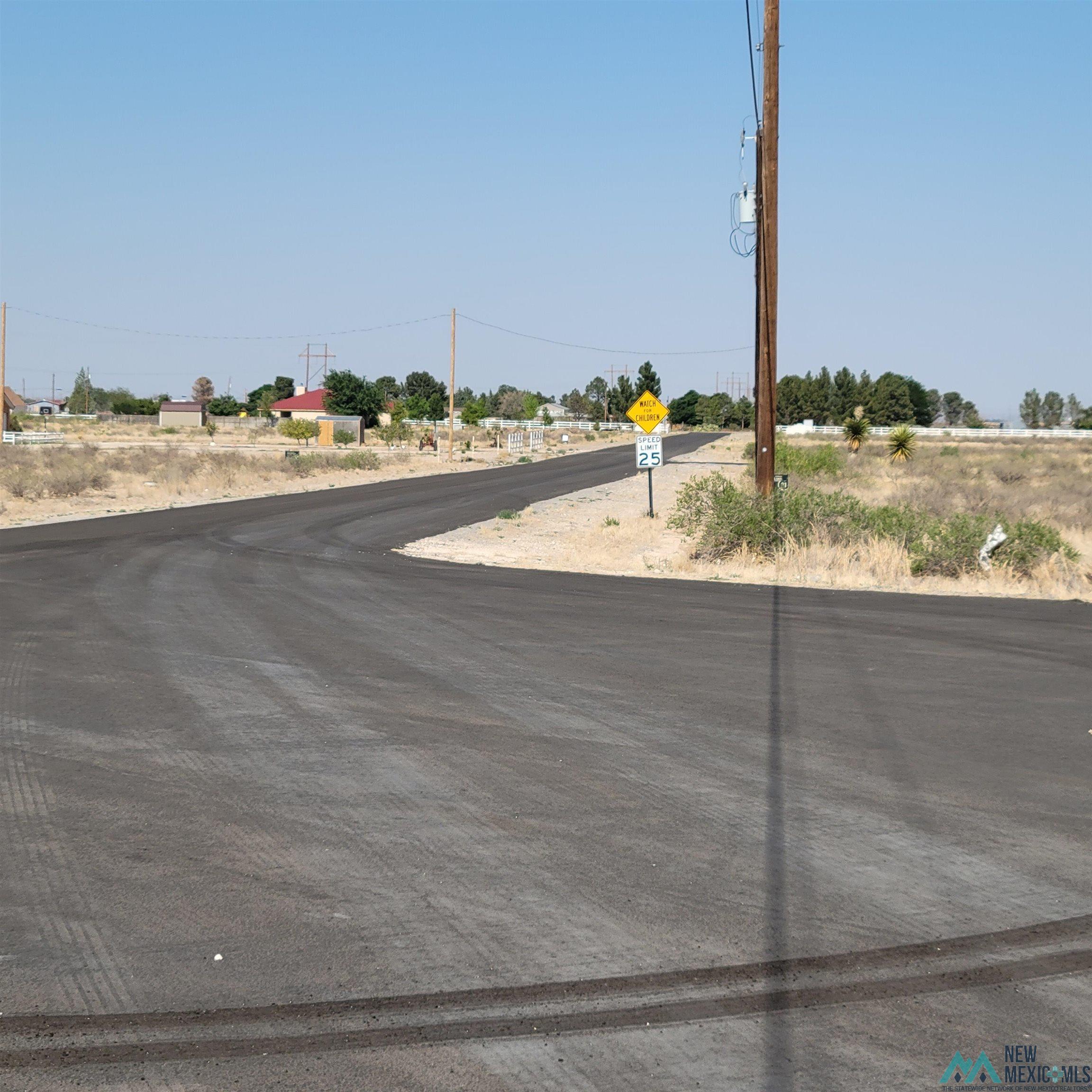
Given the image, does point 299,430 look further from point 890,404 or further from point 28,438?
point 890,404

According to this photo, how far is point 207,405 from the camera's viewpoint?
155750 mm

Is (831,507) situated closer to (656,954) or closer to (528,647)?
(528,647)

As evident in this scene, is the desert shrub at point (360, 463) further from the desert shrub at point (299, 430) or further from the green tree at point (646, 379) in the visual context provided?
the green tree at point (646, 379)

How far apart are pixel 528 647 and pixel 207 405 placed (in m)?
151

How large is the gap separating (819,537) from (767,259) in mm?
5099

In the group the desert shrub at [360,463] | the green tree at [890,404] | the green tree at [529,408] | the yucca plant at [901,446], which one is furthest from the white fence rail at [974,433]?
the desert shrub at [360,463]

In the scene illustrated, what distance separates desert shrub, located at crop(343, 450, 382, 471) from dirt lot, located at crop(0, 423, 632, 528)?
7 cm

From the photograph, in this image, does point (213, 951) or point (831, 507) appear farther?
point (831, 507)

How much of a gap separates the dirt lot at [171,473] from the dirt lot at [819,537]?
1047 centimetres

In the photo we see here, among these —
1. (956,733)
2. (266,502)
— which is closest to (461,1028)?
(956,733)

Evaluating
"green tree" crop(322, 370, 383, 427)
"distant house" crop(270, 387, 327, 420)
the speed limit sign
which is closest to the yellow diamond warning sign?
the speed limit sign
